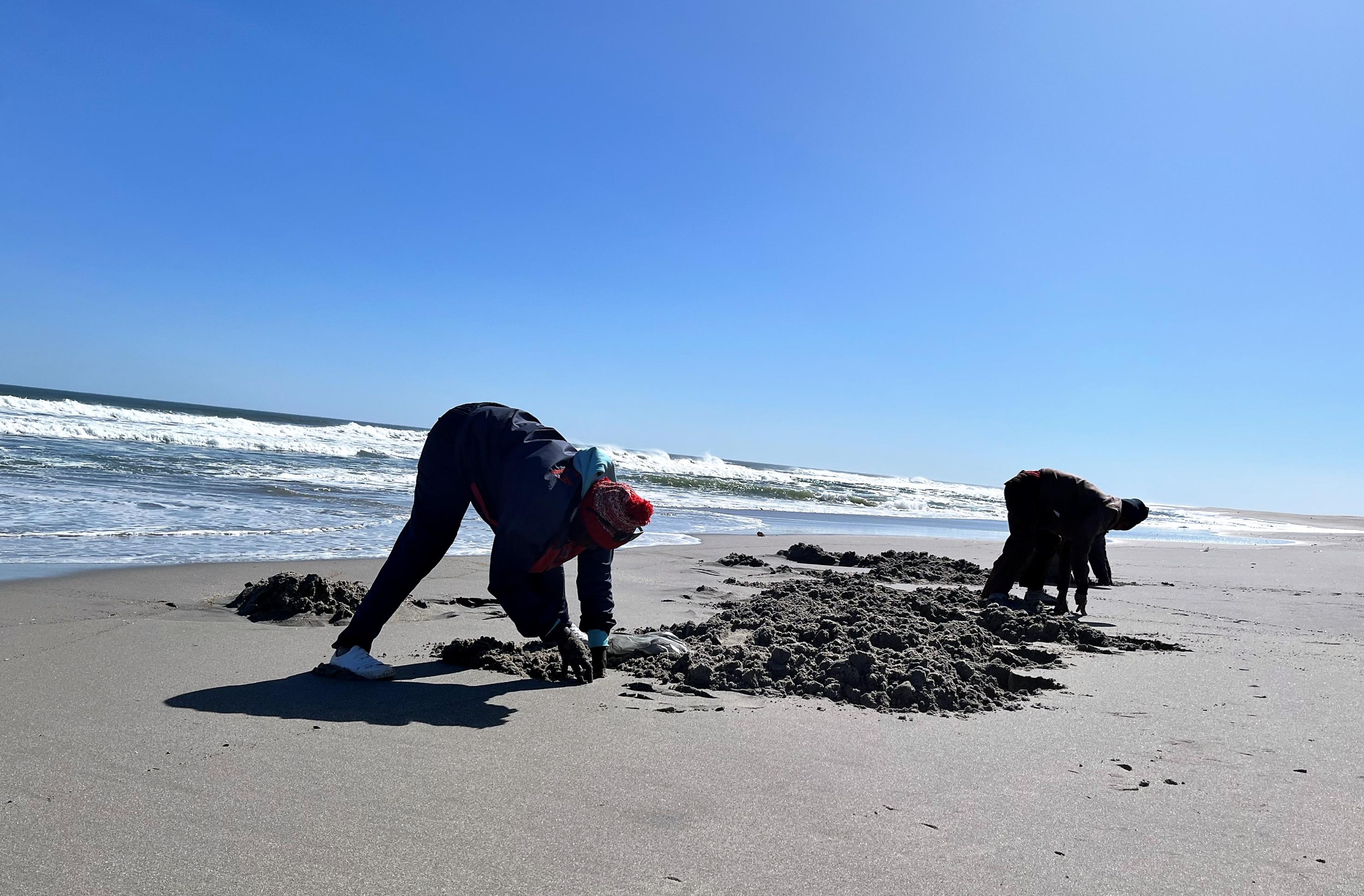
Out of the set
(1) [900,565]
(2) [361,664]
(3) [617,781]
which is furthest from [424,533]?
(1) [900,565]

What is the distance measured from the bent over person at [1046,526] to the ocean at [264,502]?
4552 millimetres

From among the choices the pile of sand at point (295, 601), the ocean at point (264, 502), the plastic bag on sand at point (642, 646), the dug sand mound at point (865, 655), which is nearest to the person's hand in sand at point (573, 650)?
the dug sand mound at point (865, 655)

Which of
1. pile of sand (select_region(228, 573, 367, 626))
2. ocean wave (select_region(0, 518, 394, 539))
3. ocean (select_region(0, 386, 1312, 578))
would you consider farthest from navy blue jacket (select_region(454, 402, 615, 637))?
ocean wave (select_region(0, 518, 394, 539))

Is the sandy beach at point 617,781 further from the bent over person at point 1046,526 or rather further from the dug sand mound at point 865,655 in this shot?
the bent over person at point 1046,526

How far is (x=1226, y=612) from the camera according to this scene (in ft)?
21.2

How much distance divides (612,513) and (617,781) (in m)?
1.05

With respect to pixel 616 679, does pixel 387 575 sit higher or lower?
higher

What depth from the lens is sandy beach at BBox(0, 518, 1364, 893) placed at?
174cm

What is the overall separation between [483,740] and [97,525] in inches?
267

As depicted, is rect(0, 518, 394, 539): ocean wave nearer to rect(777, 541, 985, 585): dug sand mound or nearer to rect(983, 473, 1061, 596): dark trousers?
rect(777, 541, 985, 585): dug sand mound

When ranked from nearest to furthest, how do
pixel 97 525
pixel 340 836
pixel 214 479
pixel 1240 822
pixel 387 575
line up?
pixel 340 836, pixel 1240 822, pixel 387 575, pixel 97 525, pixel 214 479

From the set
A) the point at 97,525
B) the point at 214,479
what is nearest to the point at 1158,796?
the point at 97,525

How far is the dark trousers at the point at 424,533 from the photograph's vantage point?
3.42 meters

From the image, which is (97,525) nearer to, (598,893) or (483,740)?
(483,740)
